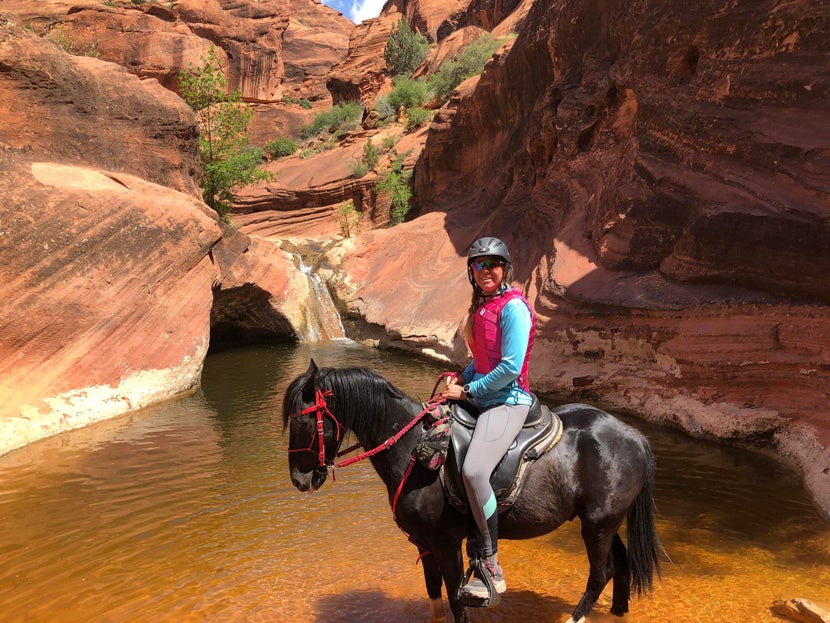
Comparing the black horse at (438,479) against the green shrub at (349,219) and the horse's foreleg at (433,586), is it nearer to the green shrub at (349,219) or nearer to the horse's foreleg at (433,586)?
the horse's foreleg at (433,586)

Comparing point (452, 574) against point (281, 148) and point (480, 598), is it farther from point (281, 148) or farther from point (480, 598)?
point (281, 148)

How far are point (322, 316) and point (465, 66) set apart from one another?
20.0m

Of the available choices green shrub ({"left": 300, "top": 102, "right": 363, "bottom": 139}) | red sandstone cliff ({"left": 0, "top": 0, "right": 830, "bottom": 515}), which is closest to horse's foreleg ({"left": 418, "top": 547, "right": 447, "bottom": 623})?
red sandstone cliff ({"left": 0, "top": 0, "right": 830, "bottom": 515})

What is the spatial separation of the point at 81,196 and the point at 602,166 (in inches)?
470

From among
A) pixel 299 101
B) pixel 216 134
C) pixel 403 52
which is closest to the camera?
pixel 216 134

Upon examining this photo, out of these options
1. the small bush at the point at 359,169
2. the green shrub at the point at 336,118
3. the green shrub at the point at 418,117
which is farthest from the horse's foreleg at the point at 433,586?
the green shrub at the point at 336,118

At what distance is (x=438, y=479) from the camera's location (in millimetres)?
3834

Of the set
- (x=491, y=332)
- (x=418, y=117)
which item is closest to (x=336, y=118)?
(x=418, y=117)

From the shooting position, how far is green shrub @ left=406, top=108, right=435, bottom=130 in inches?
1314

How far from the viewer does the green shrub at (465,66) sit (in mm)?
32756

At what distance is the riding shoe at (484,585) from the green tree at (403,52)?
149ft

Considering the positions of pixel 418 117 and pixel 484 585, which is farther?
pixel 418 117

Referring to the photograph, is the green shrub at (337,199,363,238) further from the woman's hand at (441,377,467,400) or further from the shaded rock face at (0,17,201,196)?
the woman's hand at (441,377,467,400)

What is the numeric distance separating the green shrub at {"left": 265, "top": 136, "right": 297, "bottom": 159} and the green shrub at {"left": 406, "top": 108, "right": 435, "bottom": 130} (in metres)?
12.1
